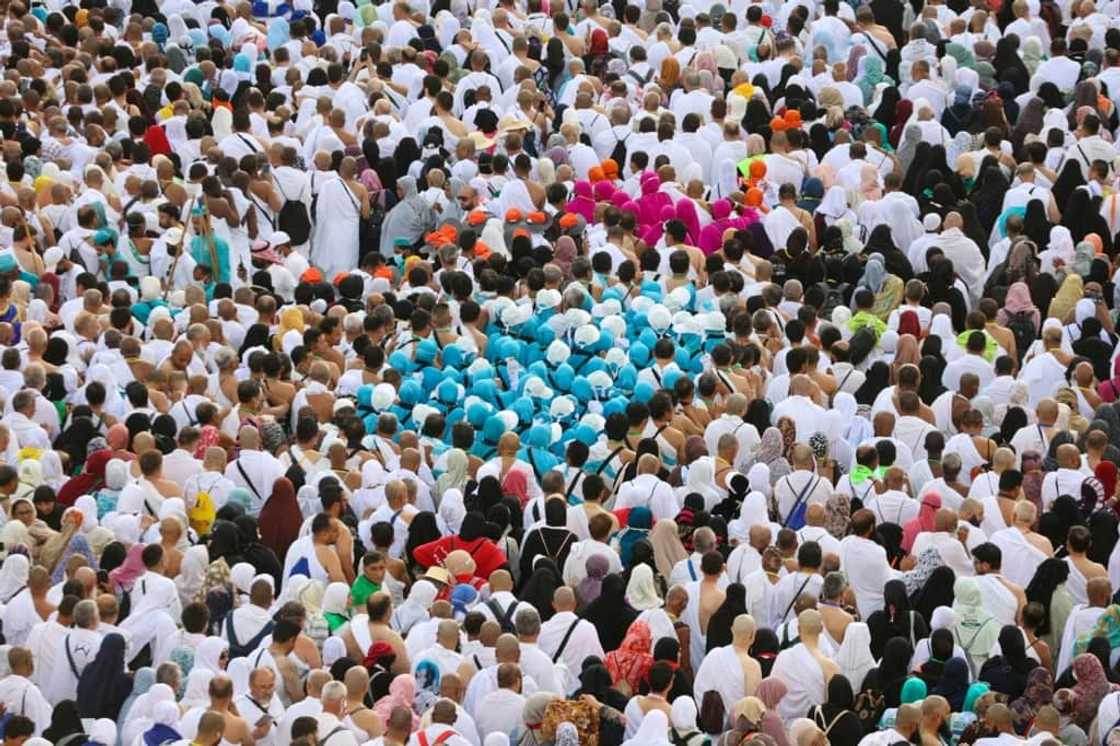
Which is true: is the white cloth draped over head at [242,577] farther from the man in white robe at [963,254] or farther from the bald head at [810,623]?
the man in white robe at [963,254]

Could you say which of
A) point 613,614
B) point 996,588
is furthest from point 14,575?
point 996,588

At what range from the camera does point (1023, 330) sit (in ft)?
78.7

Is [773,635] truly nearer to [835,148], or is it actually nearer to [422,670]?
[422,670]

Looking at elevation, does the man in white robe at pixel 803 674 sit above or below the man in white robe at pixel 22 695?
above

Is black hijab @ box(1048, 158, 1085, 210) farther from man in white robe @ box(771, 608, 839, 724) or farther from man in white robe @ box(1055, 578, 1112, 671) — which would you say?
man in white robe @ box(771, 608, 839, 724)

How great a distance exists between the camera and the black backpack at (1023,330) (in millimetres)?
23906

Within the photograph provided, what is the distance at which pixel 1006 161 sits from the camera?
2709cm

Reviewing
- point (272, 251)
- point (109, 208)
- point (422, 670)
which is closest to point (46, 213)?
point (109, 208)

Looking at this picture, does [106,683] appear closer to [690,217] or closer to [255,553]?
[255,553]

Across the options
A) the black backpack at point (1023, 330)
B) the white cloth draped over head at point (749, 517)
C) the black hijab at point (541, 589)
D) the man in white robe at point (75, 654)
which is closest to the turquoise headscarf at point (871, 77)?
the black backpack at point (1023, 330)

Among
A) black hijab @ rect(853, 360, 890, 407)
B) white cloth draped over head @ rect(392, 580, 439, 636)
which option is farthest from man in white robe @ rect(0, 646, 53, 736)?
black hijab @ rect(853, 360, 890, 407)

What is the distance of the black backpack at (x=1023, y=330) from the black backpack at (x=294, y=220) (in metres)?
6.99

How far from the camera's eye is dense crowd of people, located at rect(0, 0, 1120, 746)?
1806cm

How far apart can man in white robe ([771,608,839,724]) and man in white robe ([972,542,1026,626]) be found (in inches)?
59.0
